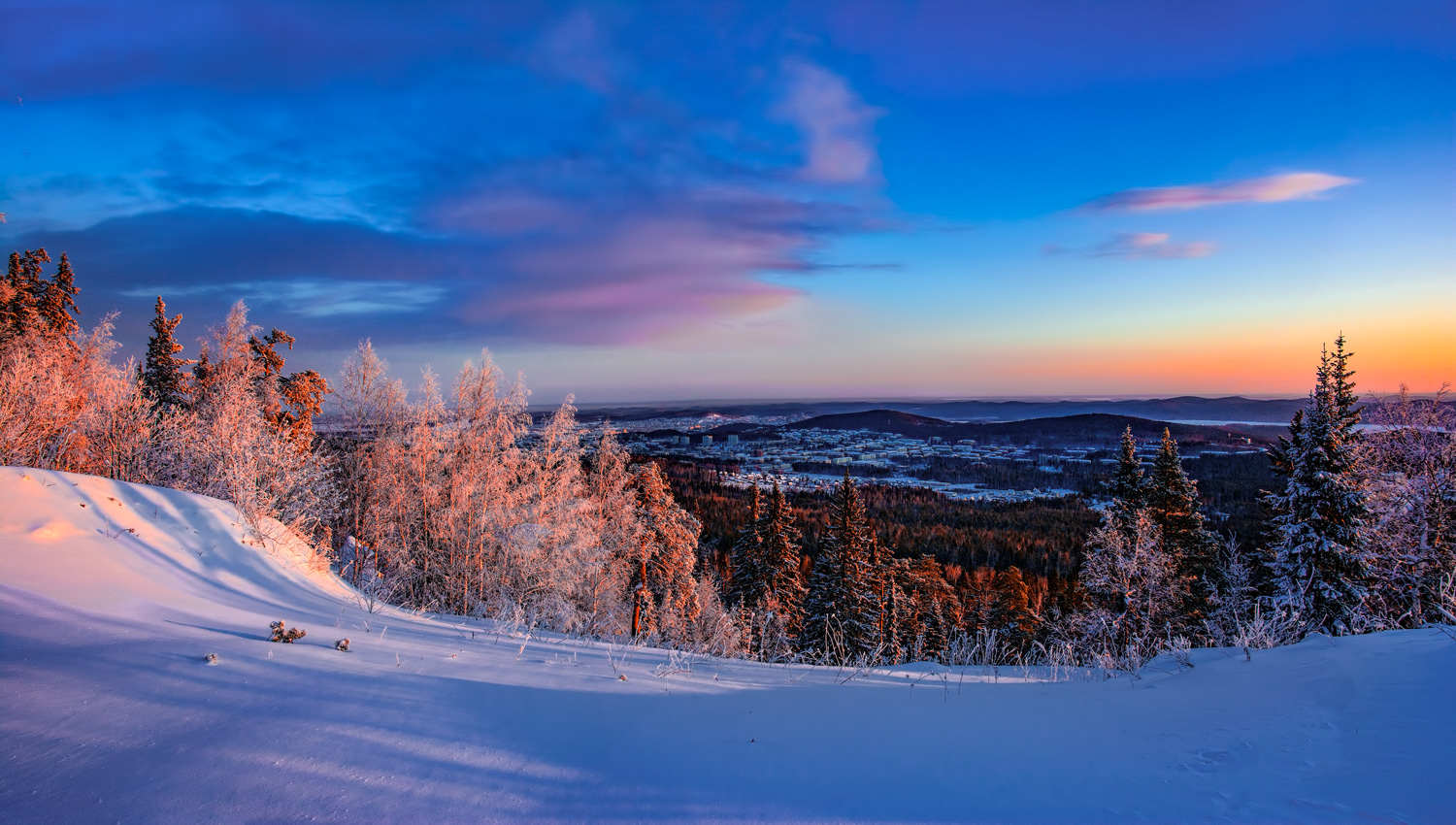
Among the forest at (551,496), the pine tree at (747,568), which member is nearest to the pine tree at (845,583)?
the forest at (551,496)

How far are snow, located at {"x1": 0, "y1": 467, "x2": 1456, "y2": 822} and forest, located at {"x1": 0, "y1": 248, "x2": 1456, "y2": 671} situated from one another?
680cm

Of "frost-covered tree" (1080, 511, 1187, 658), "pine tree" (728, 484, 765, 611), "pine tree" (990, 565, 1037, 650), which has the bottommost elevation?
"pine tree" (990, 565, 1037, 650)

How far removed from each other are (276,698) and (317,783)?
1102 millimetres

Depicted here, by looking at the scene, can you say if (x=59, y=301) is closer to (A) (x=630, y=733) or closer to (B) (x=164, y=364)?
(B) (x=164, y=364)

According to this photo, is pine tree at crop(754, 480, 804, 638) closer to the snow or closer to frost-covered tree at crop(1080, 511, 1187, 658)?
frost-covered tree at crop(1080, 511, 1187, 658)

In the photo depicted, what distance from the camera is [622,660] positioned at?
511 centimetres

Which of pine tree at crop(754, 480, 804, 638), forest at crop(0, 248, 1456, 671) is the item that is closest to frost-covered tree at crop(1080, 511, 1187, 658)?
forest at crop(0, 248, 1456, 671)

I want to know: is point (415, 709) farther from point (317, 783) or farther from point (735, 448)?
point (735, 448)

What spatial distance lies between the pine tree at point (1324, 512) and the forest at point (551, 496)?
6cm

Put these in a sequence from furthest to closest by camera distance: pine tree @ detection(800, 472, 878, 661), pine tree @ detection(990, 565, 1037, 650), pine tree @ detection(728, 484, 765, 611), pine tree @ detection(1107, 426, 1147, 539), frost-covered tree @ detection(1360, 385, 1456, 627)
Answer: pine tree @ detection(728, 484, 765, 611) < pine tree @ detection(990, 565, 1037, 650) < pine tree @ detection(800, 472, 878, 661) < pine tree @ detection(1107, 426, 1147, 539) < frost-covered tree @ detection(1360, 385, 1456, 627)

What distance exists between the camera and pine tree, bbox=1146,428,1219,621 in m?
21.9

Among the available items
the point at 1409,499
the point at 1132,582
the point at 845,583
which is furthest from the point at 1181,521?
the point at 845,583

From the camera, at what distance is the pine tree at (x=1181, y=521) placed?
71.9 feet

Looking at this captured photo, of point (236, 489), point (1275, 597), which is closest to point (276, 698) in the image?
point (236, 489)
